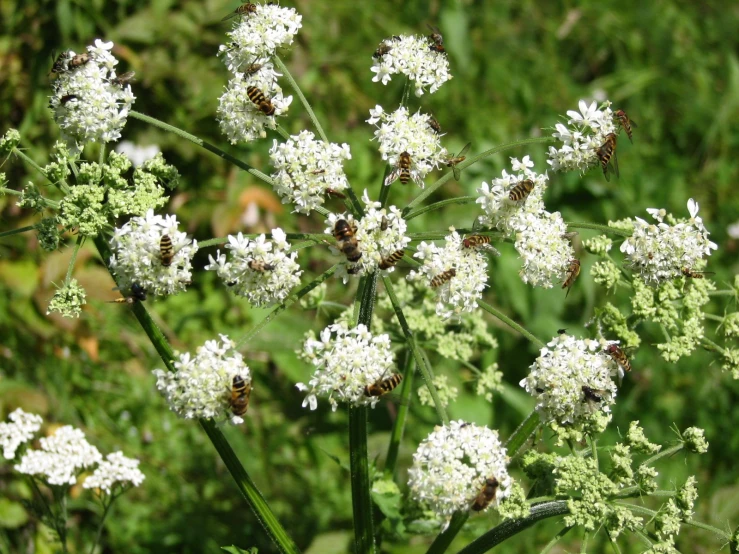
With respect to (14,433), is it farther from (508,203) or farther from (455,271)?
(508,203)

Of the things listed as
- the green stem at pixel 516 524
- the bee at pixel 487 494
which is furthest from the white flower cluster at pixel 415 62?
the green stem at pixel 516 524

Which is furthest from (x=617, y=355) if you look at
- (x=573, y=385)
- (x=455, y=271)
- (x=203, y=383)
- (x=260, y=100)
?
(x=260, y=100)

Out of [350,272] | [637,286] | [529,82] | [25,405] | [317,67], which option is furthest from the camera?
[529,82]

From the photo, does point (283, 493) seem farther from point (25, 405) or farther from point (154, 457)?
point (25, 405)

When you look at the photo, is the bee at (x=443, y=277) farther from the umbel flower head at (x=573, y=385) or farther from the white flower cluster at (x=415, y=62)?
the white flower cluster at (x=415, y=62)

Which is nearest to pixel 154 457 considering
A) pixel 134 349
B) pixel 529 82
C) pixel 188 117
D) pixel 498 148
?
pixel 134 349

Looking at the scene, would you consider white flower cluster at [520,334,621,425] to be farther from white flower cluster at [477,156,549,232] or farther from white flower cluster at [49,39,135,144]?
white flower cluster at [49,39,135,144]
